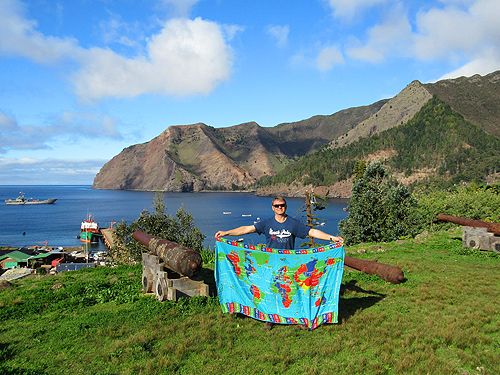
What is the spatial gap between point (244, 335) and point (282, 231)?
216 centimetres

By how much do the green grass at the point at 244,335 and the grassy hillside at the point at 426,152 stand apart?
141015mm

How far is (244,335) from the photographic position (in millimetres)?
5949

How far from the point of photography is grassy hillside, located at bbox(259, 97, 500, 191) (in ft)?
454

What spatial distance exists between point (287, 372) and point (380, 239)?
95.5ft

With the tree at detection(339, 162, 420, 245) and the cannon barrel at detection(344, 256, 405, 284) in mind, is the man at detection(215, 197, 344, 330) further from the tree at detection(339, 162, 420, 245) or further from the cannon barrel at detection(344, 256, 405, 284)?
the tree at detection(339, 162, 420, 245)

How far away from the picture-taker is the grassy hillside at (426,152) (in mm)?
138250

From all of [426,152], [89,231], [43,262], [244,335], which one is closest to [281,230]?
[244,335]

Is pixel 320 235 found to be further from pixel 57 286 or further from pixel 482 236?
pixel 482 236

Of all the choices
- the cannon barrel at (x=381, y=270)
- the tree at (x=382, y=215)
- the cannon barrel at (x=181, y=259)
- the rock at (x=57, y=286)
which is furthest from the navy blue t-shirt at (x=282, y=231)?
the tree at (x=382, y=215)

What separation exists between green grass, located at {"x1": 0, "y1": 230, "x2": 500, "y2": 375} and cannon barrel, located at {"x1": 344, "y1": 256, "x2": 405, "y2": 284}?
0.35 metres

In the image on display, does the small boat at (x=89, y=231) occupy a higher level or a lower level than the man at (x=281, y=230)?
lower

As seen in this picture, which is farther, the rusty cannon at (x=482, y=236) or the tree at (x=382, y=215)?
the tree at (x=382, y=215)

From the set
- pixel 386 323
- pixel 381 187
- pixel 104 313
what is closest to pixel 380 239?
pixel 381 187

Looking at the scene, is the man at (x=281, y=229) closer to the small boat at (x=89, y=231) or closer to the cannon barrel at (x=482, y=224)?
the cannon barrel at (x=482, y=224)
